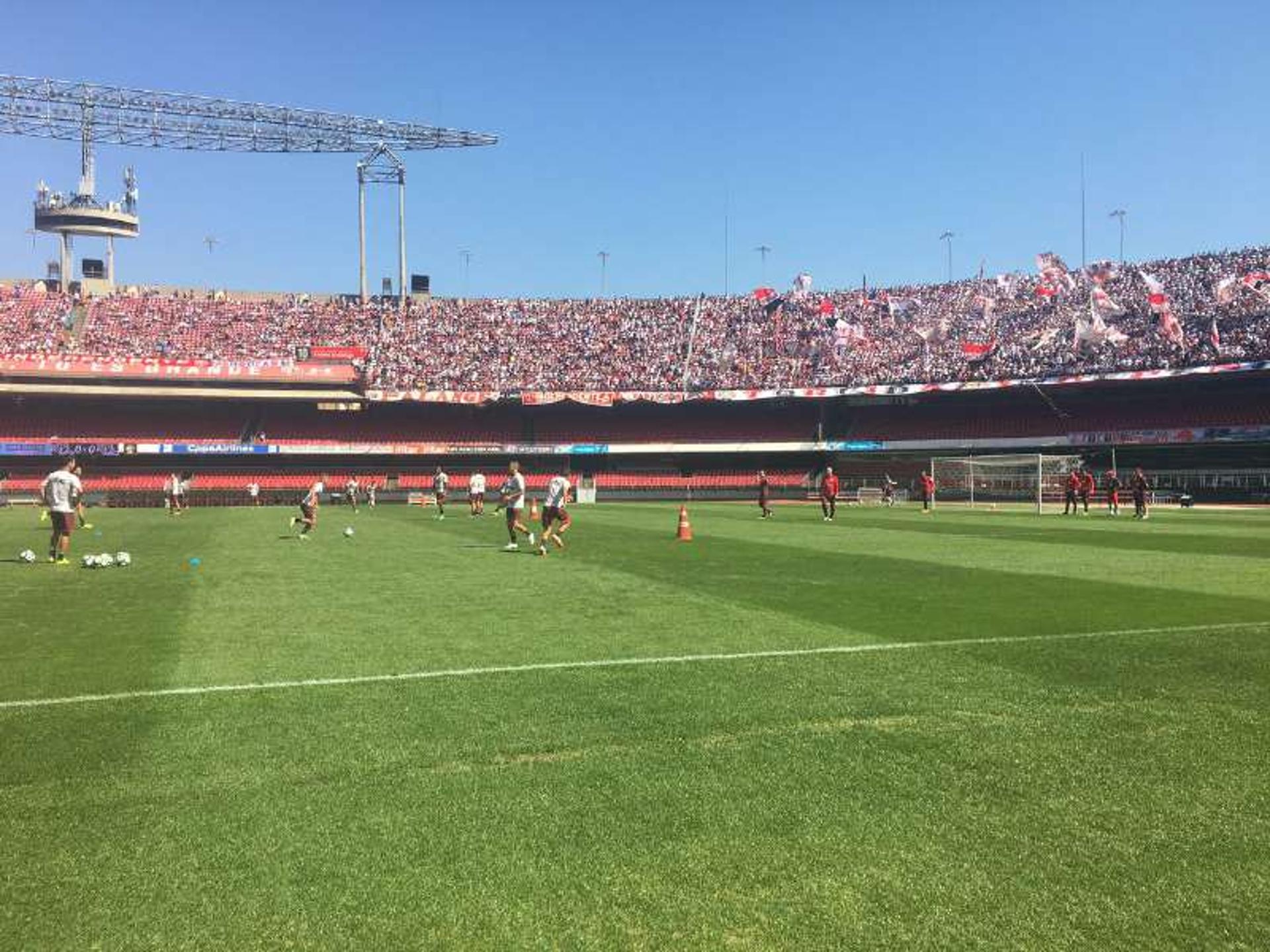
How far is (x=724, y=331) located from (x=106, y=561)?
61.9 meters

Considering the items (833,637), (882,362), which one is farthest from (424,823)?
(882,362)

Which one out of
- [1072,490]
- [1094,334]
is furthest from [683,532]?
[1094,334]

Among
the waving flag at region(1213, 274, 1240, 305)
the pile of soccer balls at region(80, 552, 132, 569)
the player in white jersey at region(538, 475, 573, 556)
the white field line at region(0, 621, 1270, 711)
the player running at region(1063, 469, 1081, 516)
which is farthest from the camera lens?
the waving flag at region(1213, 274, 1240, 305)

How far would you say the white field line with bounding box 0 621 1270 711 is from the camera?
722 centimetres

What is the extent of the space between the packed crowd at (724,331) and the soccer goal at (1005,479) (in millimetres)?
9529

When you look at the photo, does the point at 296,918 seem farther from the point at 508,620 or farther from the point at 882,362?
the point at 882,362

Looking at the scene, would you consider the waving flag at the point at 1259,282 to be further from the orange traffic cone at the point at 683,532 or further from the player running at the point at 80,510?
the player running at the point at 80,510

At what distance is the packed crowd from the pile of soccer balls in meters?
50.3

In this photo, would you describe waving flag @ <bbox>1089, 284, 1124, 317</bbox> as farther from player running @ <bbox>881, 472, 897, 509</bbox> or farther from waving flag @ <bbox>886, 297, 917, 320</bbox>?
player running @ <bbox>881, 472, 897, 509</bbox>

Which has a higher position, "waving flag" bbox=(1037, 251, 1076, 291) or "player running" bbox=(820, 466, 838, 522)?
"waving flag" bbox=(1037, 251, 1076, 291)

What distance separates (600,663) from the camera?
8.34m

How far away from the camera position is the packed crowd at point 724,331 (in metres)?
59.6

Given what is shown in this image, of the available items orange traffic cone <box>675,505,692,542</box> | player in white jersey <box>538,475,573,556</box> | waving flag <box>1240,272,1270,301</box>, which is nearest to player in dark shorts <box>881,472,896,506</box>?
waving flag <box>1240,272,1270,301</box>

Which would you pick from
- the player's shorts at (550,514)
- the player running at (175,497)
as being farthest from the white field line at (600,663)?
the player running at (175,497)
